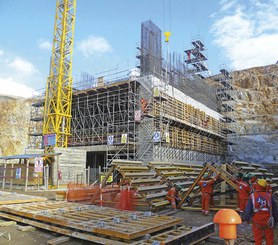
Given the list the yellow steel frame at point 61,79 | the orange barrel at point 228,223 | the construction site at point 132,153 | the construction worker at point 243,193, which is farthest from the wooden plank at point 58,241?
the yellow steel frame at point 61,79

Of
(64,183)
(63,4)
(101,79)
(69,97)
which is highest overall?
(63,4)

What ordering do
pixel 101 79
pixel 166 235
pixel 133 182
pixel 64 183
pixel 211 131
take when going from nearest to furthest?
pixel 166 235
pixel 133 182
pixel 64 183
pixel 101 79
pixel 211 131

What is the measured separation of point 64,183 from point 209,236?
19.6 meters

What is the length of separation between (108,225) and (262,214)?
3.20 meters

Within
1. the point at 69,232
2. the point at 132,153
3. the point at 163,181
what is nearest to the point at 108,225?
the point at 69,232

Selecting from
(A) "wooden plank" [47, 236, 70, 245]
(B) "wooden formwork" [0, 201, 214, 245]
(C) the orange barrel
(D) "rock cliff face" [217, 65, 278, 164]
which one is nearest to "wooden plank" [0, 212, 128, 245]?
(B) "wooden formwork" [0, 201, 214, 245]

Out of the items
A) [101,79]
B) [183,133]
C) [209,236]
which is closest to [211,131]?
[183,133]

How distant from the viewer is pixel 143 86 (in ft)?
88.1

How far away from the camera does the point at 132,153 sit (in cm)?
2766

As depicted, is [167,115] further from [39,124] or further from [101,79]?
[39,124]

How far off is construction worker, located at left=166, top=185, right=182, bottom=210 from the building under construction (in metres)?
13.4

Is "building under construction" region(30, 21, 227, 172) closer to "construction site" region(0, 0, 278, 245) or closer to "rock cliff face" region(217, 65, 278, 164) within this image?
"construction site" region(0, 0, 278, 245)

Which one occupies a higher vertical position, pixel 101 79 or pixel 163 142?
pixel 101 79

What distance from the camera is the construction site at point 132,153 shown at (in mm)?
6871
